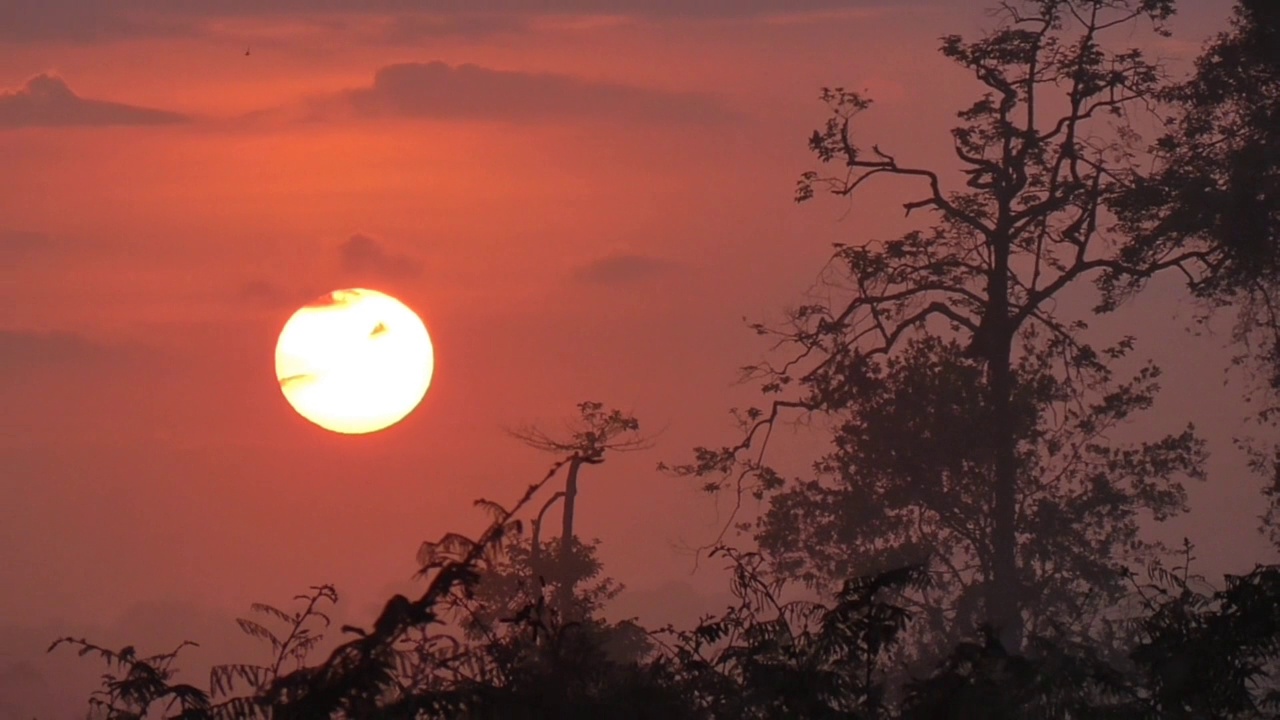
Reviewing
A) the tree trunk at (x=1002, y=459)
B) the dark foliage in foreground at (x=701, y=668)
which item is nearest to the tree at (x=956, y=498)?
the tree trunk at (x=1002, y=459)

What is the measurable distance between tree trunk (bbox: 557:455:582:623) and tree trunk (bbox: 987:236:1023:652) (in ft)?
34.8

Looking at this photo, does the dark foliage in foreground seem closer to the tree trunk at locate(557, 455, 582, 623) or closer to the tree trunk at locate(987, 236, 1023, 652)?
the tree trunk at locate(987, 236, 1023, 652)

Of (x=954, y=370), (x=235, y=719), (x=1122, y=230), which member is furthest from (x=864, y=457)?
(x=235, y=719)

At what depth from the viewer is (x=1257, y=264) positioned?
35.3m

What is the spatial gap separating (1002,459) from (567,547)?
12.4 metres

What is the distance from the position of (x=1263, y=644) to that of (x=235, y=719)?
7625mm

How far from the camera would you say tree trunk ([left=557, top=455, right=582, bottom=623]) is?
144ft

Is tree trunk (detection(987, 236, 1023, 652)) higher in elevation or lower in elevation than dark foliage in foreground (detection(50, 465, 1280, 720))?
higher

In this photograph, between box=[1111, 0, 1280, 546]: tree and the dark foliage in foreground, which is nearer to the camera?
the dark foliage in foreground

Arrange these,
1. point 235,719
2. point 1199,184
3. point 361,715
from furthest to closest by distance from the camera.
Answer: point 1199,184 < point 235,719 < point 361,715

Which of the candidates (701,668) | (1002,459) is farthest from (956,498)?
(701,668)

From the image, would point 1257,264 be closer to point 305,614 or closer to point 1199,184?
point 1199,184

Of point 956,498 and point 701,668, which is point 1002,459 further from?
point 701,668

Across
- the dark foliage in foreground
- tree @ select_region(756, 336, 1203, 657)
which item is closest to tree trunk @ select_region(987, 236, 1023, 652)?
tree @ select_region(756, 336, 1203, 657)
